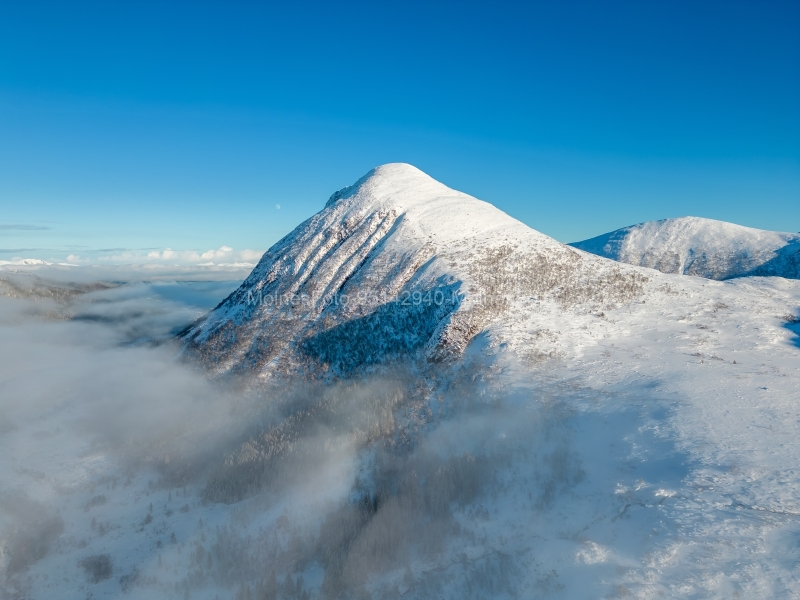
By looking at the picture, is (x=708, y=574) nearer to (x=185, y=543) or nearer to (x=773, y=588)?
(x=773, y=588)

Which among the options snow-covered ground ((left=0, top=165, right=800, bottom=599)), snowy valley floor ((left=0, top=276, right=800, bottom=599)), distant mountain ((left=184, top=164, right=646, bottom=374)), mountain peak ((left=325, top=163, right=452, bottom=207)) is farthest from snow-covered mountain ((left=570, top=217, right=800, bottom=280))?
distant mountain ((left=184, top=164, right=646, bottom=374))

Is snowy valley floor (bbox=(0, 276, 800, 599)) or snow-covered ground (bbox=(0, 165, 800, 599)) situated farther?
snow-covered ground (bbox=(0, 165, 800, 599))

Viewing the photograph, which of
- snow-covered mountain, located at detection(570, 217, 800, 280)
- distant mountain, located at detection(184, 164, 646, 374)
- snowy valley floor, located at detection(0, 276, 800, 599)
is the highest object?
snow-covered mountain, located at detection(570, 217, 800, 280)

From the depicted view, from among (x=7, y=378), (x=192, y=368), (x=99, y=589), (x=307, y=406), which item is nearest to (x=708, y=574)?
(x=99, y=589)

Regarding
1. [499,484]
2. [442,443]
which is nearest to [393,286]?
[442,443]

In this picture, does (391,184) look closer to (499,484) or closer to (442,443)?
(442,443)

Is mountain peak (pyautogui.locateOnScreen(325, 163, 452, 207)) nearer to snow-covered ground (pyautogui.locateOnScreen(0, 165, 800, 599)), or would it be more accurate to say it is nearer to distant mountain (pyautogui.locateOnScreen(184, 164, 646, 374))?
distant mountain (pyautogui.locateOnScreen(184, 164, 646, 374))

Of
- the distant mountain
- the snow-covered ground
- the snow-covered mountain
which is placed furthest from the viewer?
the snow-covered mountain
